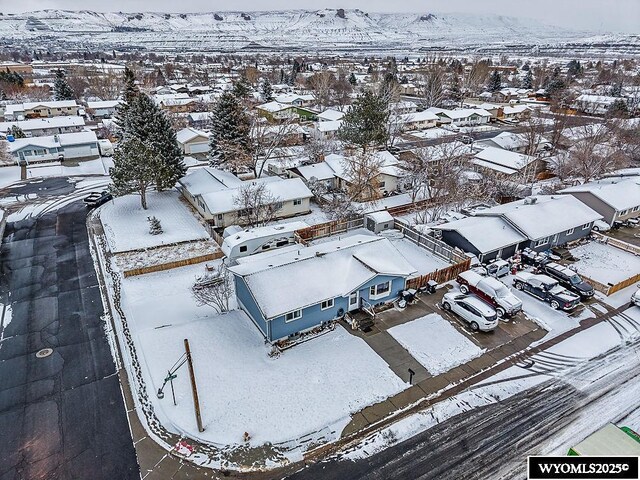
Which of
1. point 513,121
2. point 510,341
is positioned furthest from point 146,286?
point 513,121

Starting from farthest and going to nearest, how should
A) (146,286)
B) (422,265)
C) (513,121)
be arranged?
1. (513,121)
2. (422,265)
3. (146,286)

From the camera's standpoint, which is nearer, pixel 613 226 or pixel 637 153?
pixel 613 226

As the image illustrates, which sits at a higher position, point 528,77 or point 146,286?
point 528,77

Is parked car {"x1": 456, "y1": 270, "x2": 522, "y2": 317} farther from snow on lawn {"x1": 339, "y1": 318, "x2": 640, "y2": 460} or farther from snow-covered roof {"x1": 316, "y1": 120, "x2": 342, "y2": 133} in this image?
snow-covered roof {"x1": 316, "y1": 120, "x2": 342, "y2": 133}

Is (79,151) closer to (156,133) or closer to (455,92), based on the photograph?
(156,133)

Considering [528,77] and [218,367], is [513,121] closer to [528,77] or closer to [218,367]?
[528,77]

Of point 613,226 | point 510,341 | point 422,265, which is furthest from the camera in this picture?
point 613,226

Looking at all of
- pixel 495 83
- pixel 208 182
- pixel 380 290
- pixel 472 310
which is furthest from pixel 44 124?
pixel 495 83
